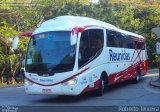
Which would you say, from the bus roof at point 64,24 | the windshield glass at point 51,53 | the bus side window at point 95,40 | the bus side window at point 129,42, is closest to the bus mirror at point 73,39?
the windshield glass at point 51,53

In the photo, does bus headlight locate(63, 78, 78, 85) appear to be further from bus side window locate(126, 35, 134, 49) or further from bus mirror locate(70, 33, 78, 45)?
bus side window locate(126, 35, 134, 49)

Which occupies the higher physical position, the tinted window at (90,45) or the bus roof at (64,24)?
the bus roof at (64,24)

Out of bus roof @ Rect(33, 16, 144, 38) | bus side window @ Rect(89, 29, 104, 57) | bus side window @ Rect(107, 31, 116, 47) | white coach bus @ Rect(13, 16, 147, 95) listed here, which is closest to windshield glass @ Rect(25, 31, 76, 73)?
white coach bus @ Rect(13, 16, 147, 95)

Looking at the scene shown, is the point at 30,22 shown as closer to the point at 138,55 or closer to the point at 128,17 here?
the point at 128,17

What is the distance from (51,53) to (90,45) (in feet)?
6.15

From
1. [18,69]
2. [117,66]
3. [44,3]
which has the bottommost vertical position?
[18,69]

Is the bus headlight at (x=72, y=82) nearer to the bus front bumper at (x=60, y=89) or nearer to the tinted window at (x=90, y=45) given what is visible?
the bus front bumper at (x=60, y=89)

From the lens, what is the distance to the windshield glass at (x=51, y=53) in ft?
48.1

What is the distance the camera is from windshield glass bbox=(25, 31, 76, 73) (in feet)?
48.1

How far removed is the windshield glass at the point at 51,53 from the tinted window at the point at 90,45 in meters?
0.57

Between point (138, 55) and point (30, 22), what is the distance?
20.6m

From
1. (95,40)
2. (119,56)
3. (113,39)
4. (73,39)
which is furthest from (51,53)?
(119,56)

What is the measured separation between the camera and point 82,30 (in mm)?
15367

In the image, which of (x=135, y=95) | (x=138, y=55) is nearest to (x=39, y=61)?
(x=135, y=95)
